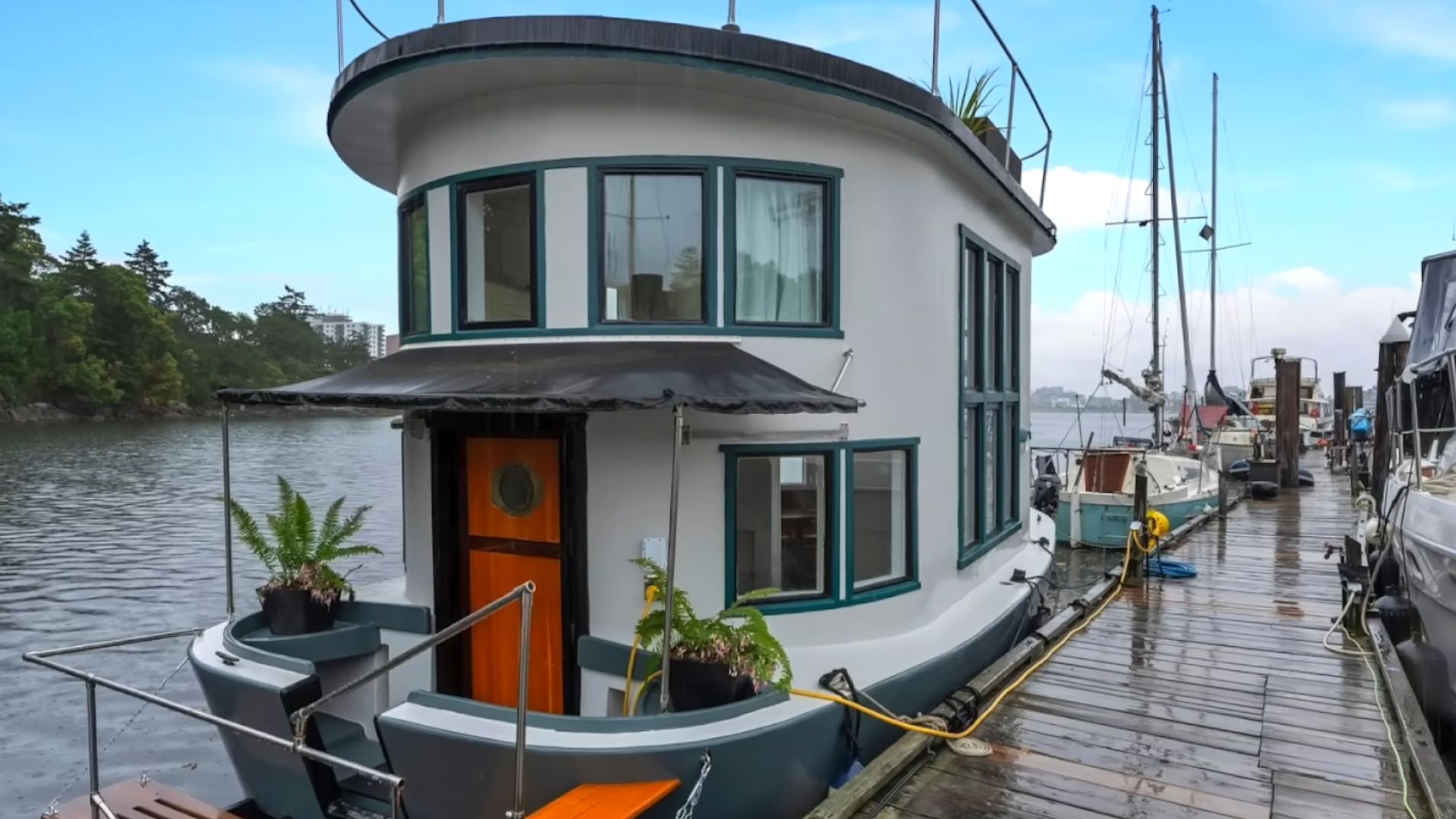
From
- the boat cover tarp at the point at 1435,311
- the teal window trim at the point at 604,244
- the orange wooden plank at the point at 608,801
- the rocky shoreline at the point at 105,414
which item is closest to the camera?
the orange wooden plank at the point at 608,801

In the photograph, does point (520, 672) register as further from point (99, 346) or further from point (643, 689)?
point (99, 346)

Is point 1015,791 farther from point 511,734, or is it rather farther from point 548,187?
point 548,187

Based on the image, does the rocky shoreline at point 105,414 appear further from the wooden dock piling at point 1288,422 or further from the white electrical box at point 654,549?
the white electrical box at point 654,549

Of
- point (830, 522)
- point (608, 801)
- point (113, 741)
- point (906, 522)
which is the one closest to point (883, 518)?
point (906, 522)

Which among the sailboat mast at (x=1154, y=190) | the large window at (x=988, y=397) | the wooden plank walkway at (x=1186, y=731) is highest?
the sailboat mast at (x=1154, y=190)

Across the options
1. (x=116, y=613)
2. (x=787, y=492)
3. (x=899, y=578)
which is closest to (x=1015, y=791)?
(x=899, y=578)

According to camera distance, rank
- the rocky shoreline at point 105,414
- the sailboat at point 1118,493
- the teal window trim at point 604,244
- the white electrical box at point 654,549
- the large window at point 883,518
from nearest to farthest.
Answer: the white electrical box at point 654,549, the teal window trim at point 604,244, the large window at point 883,518, the sailboat at point 1118,493, the rocky shoreline at point 105,414

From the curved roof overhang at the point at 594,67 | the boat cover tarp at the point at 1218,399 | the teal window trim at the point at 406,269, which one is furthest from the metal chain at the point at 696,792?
the boat cover tarp at the point at 1218,399

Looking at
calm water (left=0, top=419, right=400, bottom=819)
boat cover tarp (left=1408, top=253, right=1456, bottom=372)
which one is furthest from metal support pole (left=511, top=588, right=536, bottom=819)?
boat cover tarp (left=1408, top=253, right=1456, bottom=372)

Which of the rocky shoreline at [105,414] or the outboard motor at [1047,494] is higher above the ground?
the rocky shoreline at [105,414]

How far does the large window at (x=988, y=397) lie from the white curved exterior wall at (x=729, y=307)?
570 millimetres

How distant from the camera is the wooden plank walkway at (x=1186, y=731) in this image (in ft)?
15.4

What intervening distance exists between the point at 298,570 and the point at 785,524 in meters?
3.19

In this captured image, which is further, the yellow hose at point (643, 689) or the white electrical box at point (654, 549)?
the white electrical box at point (654, 549)
